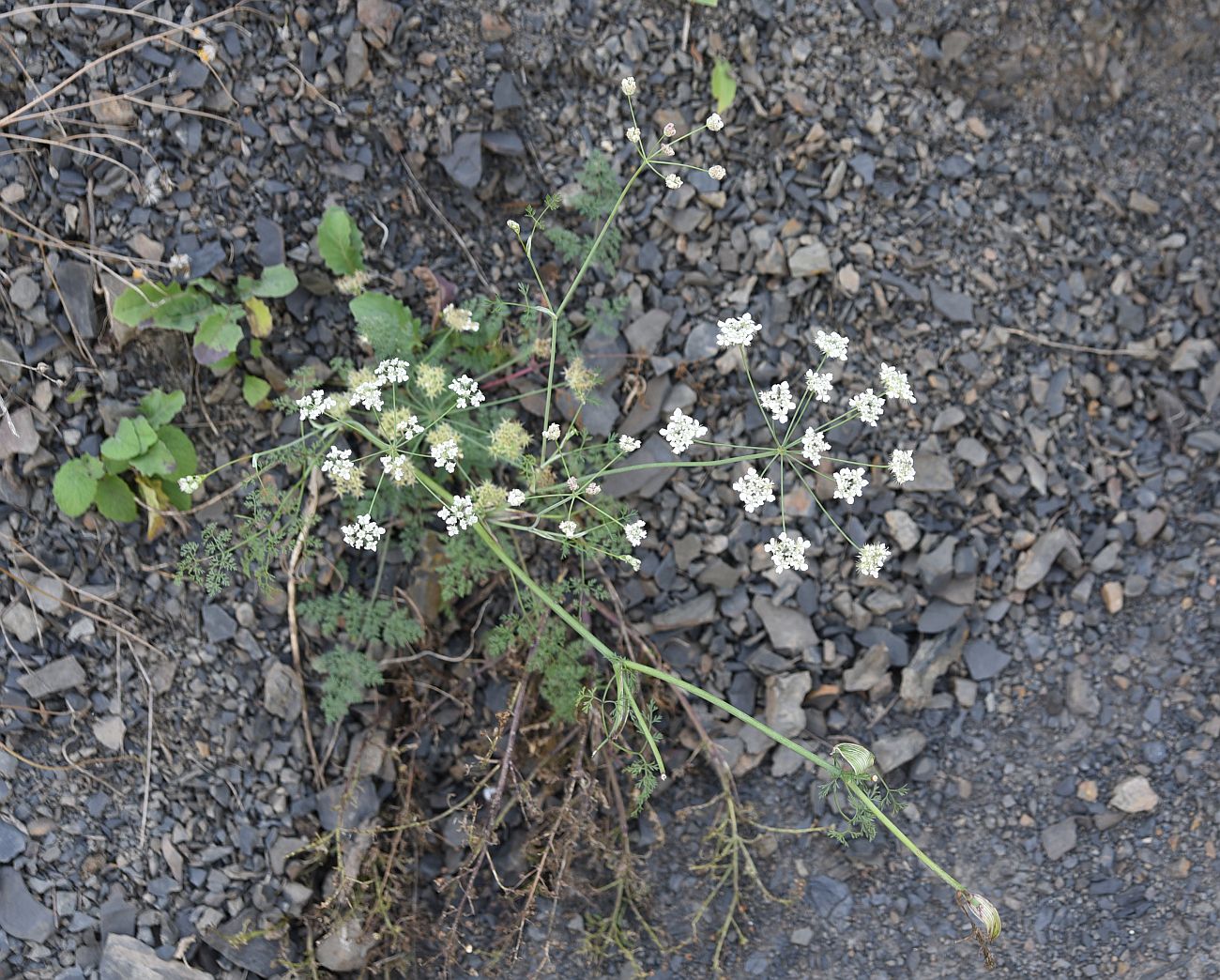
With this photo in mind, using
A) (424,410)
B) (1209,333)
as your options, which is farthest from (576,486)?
(1209,333)

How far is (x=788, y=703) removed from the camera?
3.36 meters

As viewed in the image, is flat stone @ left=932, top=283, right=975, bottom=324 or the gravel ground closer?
the gravel ground

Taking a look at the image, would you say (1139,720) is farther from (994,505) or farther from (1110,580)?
(994,505)

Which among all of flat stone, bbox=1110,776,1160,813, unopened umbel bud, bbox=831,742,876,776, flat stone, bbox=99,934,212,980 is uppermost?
unopened umbel bud, bbox=831,742,876,776

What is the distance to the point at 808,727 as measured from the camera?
341 centimetres

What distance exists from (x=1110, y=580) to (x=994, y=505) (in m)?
0.49

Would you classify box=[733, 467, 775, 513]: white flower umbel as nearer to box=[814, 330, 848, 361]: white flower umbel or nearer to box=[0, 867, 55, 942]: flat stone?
box=[814, 330, 848, 361]: white flower umbel

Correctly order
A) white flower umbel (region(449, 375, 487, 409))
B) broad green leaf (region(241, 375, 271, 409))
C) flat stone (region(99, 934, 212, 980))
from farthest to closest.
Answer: broad green leaf (region(241, 375, 271, 409)) < flat stone (region(99, 934, 212, 980)) < white flower umbel (region(449, 375, 487, 409))

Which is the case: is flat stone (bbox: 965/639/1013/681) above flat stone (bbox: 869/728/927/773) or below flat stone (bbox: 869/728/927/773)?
above

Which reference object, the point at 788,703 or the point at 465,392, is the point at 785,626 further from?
the point at 465,392

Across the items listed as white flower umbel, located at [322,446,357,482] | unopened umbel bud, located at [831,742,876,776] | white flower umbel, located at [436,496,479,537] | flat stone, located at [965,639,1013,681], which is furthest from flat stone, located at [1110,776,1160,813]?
white flower umbel, located at [322,446,357,482]

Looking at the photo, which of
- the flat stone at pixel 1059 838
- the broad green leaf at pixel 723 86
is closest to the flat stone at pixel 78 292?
the broad green leaf at pixel 723 86

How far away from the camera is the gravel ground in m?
3.06

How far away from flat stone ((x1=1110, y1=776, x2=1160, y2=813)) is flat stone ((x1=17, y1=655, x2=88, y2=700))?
10.8 ft
